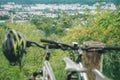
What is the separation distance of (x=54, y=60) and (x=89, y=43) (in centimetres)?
2671

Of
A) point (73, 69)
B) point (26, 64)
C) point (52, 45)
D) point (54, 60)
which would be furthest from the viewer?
point (26, 64)

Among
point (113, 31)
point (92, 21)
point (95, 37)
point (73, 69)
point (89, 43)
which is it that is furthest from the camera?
point (92, 21)

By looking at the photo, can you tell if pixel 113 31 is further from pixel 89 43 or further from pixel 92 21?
pixel 89 43

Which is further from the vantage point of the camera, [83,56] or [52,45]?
[83,56]

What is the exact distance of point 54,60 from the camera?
29547 mm

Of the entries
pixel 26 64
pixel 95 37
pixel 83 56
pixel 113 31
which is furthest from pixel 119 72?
pixel 26 64

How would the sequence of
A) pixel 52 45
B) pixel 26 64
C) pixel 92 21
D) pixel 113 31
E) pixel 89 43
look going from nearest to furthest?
pixel 52 45 < pixel 89 43 < pixel 113 31 < pixel 92 21 < pixel 26 64

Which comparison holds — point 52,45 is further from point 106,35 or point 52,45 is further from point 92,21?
point 92,21

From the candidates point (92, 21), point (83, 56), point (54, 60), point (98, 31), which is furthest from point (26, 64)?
point (83, 56)

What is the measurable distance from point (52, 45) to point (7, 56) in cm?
32

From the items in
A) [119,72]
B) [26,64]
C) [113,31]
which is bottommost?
[26,64]

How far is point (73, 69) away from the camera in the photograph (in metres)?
1.75

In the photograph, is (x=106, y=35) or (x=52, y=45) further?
(x=106, y=35)

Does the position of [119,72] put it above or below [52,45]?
below
